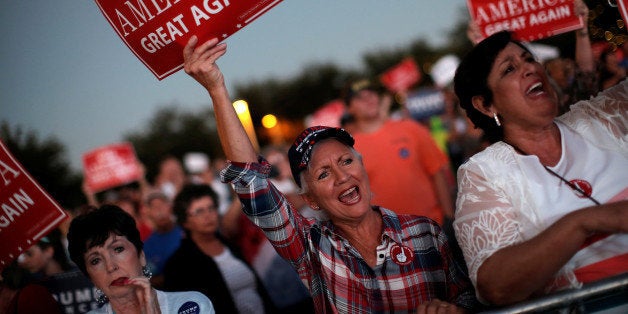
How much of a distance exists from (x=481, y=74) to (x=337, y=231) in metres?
0.94

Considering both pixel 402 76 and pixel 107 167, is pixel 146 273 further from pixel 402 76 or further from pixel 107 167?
pixel 402 76

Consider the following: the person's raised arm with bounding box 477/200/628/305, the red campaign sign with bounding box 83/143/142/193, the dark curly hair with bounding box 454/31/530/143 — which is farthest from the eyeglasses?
the red campaign sign with bounding box 83/143/142/193

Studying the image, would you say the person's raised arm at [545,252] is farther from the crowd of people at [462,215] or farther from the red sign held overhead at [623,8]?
the red sign held overhead at [623,8]

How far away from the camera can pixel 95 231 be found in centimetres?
293

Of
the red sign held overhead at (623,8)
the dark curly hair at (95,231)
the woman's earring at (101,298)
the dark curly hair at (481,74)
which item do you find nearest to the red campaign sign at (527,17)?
the red sign held overhead at (623,8)

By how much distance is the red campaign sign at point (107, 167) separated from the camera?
14.3 m

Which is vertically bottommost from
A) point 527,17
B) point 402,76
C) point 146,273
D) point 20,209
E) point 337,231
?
point 402,76

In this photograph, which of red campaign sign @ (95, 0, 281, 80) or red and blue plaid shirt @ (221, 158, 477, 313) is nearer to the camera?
red and blue plaid shirt @ (221, 158, 477, 313)

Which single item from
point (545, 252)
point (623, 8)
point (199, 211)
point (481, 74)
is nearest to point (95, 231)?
point (199, 211)

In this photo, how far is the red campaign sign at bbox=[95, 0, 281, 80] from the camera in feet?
8.54

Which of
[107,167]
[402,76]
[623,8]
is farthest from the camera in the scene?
[402,76]

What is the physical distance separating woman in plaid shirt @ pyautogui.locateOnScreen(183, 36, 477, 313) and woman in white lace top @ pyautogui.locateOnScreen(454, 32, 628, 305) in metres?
0.38

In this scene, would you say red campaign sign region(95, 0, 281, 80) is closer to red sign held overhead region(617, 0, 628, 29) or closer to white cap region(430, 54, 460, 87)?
red sign held overhead region(617, 0, 628, 29)

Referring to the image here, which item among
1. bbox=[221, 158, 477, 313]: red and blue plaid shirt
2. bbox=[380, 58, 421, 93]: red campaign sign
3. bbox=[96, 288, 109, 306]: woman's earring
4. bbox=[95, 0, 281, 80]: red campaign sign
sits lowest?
bbox=[380, 58, 421, 93]: red campaign sign
